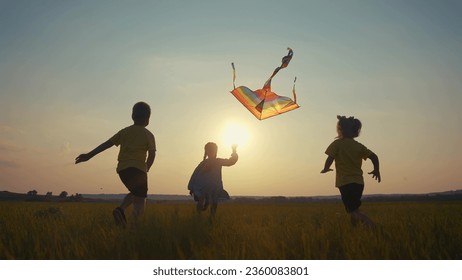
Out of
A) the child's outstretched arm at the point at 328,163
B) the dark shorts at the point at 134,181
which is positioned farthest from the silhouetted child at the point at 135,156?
the child's outstretched arm at the point at 328,163

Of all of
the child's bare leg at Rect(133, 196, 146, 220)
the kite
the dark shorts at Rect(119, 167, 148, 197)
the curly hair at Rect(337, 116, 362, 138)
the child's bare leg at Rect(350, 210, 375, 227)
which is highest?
the kite

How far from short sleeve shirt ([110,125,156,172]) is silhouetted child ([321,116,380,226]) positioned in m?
2.95

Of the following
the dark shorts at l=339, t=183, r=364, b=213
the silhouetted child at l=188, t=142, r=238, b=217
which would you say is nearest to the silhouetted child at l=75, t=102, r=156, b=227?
the silhouetted child at l=188, t=142, r=238, b=217

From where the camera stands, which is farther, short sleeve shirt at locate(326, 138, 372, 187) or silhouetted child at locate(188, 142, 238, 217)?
silhouetted child at locate(188, 142, 238, 217)

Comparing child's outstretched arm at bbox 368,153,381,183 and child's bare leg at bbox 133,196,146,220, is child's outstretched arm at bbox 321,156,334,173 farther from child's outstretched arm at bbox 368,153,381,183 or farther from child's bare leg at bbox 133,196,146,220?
child's bare leg at bbox 133,196,146,220

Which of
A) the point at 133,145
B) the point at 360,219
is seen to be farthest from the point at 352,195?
the point at 133,145

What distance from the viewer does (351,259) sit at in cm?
369

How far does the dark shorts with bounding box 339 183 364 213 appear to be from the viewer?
6379 mm

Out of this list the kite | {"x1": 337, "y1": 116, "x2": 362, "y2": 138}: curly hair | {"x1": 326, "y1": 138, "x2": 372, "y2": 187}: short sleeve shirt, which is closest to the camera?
{"x1": 326, "y1": 138, "x2": 372, "y2": 187}: short sleeve shirt

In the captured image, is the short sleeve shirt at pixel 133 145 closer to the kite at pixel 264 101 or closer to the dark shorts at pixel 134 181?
the dark shorts at pixel 134 181

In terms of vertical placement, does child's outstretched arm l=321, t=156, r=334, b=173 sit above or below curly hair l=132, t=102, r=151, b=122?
below

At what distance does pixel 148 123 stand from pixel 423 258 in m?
4.47

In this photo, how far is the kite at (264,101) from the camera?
9.05 meters

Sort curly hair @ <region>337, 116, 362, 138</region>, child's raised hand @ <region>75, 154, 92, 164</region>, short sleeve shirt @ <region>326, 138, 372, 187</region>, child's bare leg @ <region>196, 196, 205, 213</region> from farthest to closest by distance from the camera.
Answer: child's bare leg @ <region>196, 196, 205, 213</region> < curly hair @ <region>337, 116, 362, 138</region> < short sleeve shirt @ <region>326, 138, 372, 187</region> < child's raised hand @ <region>75, 154, 92, 164</region>
